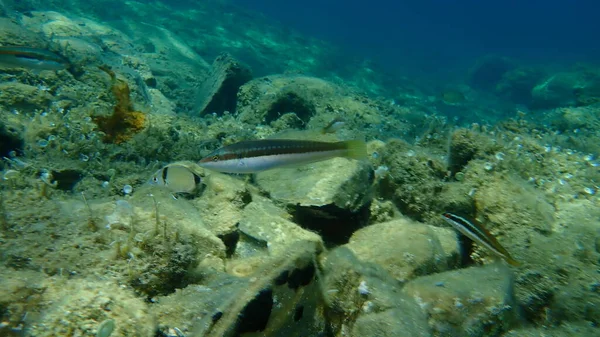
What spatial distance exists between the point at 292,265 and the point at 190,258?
0.93 metres

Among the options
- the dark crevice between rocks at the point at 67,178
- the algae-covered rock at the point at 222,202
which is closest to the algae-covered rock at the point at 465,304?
the algae-covered rock at the point at 222,202

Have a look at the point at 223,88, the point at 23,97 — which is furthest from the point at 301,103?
the point at 23,97

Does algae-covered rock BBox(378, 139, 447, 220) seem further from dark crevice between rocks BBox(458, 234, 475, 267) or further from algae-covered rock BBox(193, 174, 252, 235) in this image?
algae-covered rock BBox(193, 174, 252, 235)

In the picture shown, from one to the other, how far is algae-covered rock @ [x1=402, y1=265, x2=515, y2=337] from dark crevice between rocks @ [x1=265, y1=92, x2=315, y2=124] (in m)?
6.81

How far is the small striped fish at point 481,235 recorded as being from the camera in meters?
3.07

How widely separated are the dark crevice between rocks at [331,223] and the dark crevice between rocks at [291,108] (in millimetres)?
5255

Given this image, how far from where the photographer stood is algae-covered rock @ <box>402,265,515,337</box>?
226cm

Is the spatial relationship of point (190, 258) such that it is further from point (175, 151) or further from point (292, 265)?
point (175, 151)

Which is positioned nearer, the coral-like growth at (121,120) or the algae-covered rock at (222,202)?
the algae-covered rock at (222,202)

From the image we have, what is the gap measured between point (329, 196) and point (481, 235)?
1.56 meters

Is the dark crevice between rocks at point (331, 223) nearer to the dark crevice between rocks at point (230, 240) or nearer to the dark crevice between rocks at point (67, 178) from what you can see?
the dark crevice between rocks at point (230, 240)

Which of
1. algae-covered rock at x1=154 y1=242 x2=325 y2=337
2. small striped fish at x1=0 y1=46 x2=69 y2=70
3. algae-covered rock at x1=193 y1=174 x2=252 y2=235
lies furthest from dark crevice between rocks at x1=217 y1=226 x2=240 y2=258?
small striped fish at x1=0 y1=46 x2=69 y2=70

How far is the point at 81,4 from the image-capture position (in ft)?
76.7

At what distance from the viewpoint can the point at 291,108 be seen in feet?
30.0
